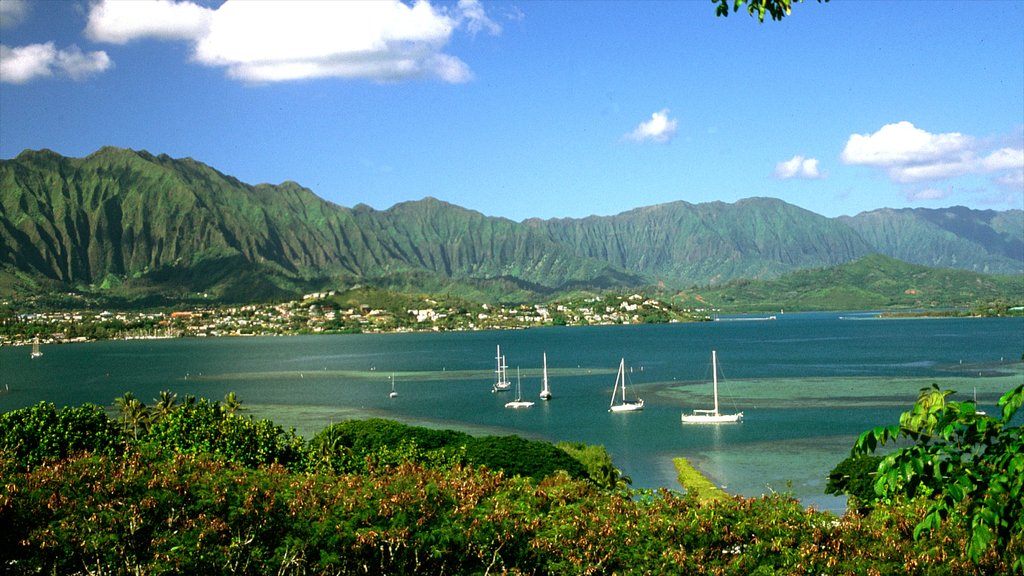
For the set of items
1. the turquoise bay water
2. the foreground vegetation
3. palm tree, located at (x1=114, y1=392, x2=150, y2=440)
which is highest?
the foreground vegetation

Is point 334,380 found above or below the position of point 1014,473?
below

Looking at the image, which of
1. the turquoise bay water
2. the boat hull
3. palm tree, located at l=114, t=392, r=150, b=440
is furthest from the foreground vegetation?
the boat hull

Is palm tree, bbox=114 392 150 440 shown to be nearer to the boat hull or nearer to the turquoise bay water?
the turquoise bay water

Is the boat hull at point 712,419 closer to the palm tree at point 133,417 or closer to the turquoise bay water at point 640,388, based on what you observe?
the turquoise bay water at point 640,388

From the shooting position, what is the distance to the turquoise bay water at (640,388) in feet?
201

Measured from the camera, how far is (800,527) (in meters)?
12.3

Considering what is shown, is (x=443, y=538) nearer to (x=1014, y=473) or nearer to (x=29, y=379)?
(x=1014, y=473)

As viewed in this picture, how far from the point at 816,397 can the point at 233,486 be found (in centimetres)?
8319

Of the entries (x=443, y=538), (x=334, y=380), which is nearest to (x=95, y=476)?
(x=443, y=538)

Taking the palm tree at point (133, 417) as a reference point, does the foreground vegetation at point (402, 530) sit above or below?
above

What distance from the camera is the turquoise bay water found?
61.4 meters

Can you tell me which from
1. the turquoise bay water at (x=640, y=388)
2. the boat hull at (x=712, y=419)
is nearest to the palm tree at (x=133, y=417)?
the turquoise bay water at (x=640, y=388)

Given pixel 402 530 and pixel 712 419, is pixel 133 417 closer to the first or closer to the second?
pixel 712 419

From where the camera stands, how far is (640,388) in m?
104
